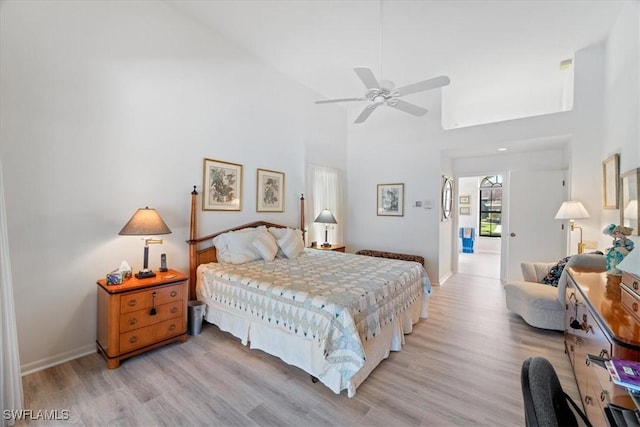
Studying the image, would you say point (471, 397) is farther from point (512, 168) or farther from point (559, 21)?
point (512, 168)

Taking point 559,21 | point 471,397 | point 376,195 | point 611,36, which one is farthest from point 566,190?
point 471,397

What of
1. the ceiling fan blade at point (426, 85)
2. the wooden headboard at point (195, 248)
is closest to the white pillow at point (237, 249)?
the wooden headboard at point (195, 248)

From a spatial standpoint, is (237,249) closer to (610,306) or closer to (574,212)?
(610,306)

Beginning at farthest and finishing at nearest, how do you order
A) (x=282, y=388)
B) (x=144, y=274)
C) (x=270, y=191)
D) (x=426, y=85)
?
(x=270, y=191)
(x=144, y=274)
(x=426, y=85)
(x=282, y=388)

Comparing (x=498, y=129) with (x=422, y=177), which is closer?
(x=498, y=129)

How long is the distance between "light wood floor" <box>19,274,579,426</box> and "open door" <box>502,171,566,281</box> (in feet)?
8.39

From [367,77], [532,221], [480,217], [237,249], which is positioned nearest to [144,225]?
[237,249]

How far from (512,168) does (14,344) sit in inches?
271

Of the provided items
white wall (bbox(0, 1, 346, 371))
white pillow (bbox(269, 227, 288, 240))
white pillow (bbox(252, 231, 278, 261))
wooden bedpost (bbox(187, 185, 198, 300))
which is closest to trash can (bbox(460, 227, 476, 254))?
white pillow (bbox(269, 227, 288, 240))

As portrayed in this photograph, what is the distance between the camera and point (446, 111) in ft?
17.0

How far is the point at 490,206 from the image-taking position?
9109mm

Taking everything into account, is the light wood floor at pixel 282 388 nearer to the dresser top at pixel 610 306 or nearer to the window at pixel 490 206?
the dresser top at pixel 610 306

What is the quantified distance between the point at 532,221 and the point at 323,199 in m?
3.91

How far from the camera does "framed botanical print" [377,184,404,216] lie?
536 centimetres
